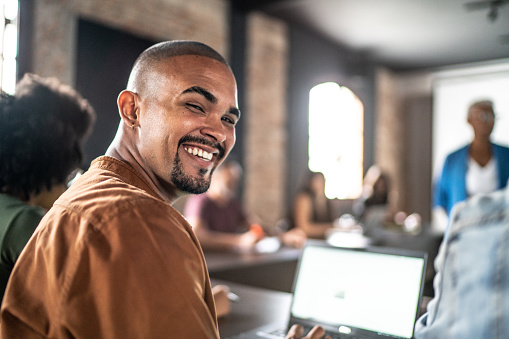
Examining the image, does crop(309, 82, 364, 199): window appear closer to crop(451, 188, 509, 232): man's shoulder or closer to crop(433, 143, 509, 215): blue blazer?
crop(433, 143, 509, 215): blue blazer

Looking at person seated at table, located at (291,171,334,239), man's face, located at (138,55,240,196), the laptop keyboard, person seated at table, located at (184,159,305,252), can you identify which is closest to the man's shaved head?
man's face, located at (138,55,240,196)

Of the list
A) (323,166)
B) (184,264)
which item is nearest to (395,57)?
(323,166)

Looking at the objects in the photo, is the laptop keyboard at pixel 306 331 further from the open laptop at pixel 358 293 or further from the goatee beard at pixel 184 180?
the goatee beard at pixel 184 180

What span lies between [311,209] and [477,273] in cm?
410

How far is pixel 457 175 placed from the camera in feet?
10.2

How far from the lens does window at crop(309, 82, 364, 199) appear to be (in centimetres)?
667

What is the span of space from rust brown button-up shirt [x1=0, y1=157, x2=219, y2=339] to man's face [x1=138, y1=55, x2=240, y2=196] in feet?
0.80

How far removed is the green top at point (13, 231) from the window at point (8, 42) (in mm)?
2396

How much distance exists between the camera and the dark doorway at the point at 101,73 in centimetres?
368

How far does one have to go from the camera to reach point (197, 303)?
0.74 meters

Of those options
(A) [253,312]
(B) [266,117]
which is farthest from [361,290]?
(B) [266,117]

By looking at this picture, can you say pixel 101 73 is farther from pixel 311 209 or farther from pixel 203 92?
pixel 203 92

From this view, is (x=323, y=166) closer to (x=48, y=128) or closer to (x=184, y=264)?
(x=48, y=128)

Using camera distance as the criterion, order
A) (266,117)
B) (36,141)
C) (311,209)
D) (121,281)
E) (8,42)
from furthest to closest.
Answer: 1. (266,117)
2. (311,209)
3. (8,42)
4. (36,141)
5. (121,281)
